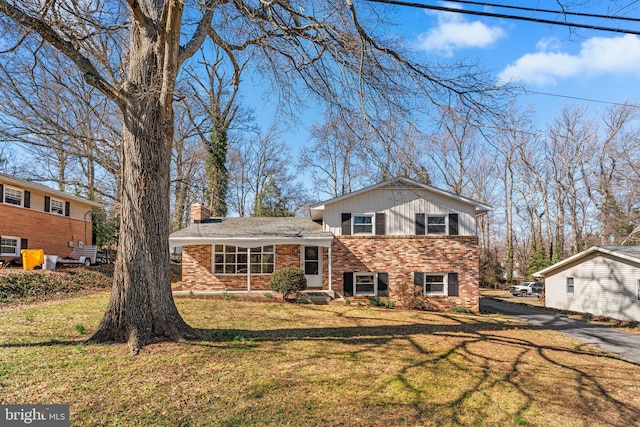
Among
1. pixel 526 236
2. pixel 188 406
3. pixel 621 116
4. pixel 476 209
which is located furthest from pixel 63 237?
pixel 526 236

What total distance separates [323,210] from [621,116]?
28524 millimetres

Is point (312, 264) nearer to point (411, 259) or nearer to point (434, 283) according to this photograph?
point (411, 259)

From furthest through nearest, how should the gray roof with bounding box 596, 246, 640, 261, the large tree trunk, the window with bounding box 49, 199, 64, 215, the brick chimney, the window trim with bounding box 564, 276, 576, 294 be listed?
the window trim with bounding box 564, 276, 576, 294 → the window with bounding box 49, 199, 64, 215 → the brick chimney → the gray roof with bounding box 596, 246, 640, 261 → the large tree trunk

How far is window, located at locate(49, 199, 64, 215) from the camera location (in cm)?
1868

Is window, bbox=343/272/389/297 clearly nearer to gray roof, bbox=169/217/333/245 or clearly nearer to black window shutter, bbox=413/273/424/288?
black window shutter, bbox=413/273/424/288

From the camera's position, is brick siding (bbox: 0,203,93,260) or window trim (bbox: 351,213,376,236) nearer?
brick siding (bbox: 0,203,93,260)

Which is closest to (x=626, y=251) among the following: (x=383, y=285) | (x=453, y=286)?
(x=453, y=286)

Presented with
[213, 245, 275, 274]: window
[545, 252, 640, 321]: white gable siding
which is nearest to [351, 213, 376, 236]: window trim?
[213, 245, 275, 274]: window

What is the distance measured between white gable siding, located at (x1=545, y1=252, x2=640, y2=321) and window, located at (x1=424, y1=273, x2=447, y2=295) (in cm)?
850

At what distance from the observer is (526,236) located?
140ft

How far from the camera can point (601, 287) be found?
1783 cm

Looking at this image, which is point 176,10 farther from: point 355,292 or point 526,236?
point 526,236

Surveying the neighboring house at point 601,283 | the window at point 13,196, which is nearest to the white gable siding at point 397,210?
the neighboring house at point 601,283

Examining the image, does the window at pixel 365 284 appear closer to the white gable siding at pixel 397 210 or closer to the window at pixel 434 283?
the white gable siding at pixel 397 210
